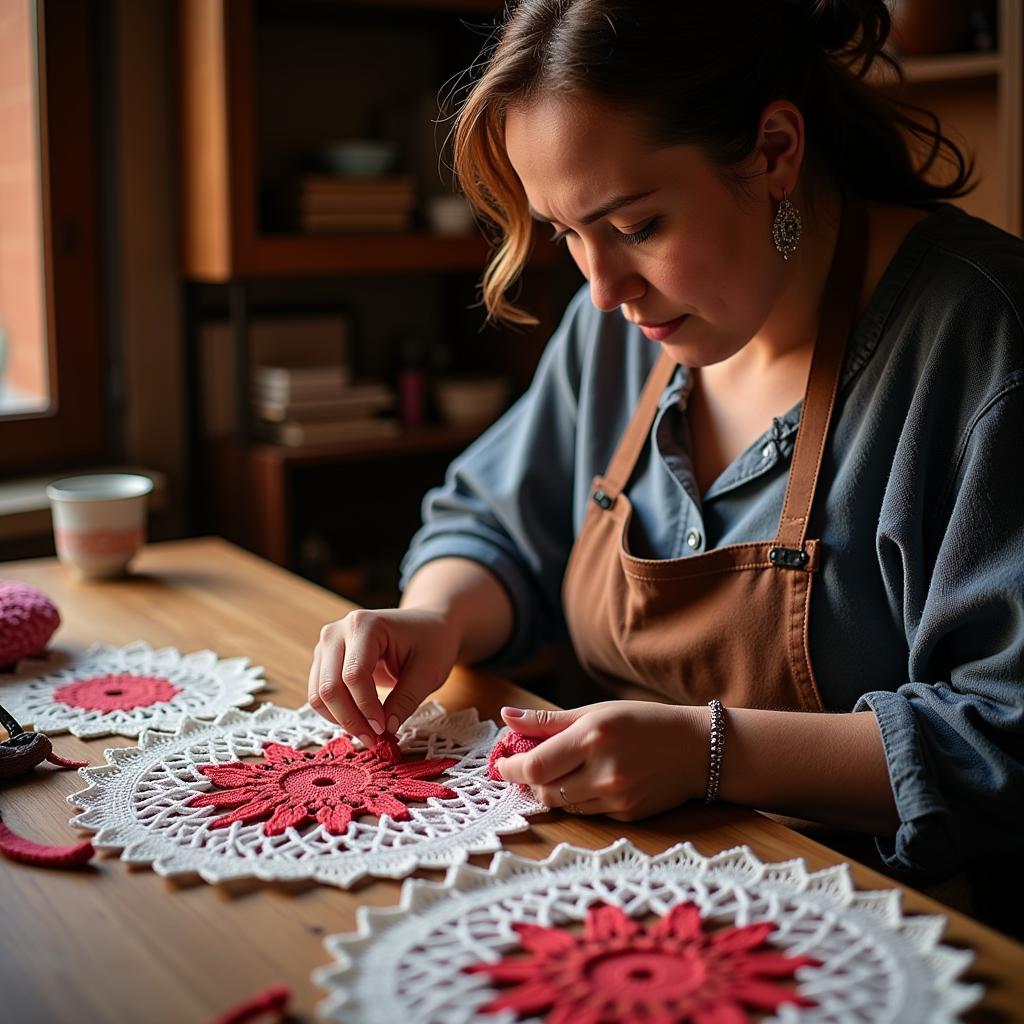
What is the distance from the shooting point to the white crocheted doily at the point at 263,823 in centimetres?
88

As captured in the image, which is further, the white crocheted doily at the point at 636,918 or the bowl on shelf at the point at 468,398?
the bowl on shelf at the point at 468,398

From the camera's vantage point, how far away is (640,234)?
44.6 inches

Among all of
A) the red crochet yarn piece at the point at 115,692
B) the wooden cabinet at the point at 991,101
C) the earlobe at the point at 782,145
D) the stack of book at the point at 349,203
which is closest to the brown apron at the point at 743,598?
the earlobe at the point at 782,145

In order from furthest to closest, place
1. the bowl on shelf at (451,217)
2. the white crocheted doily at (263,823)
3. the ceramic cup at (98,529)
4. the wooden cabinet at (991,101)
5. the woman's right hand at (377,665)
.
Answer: the bowl on shelf at (451,217)
the wooden cabinet at (991,101)
the ceramic cup at (98,529)
the woman's right hand at (377,665)
the white crocheted doily at (263,823)

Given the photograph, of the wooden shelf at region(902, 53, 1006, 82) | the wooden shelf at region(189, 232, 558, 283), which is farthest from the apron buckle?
the wooden shelf at region(902, 53, 1006, 82)

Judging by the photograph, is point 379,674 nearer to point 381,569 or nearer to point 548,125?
point 548,125

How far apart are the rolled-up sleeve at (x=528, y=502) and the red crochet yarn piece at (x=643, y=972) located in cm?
66

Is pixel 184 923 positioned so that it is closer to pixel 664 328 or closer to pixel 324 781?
pixel 324 781

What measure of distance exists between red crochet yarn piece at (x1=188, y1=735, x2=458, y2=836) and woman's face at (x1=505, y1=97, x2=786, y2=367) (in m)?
0.45

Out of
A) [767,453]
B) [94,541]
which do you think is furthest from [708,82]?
[94,541]

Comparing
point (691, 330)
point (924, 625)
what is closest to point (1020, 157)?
point (691, 330)

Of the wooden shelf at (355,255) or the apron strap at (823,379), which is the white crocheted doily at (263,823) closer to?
the apron strap at (823,379)

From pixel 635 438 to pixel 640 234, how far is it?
0.99 ft

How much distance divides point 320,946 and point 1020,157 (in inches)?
80.7
